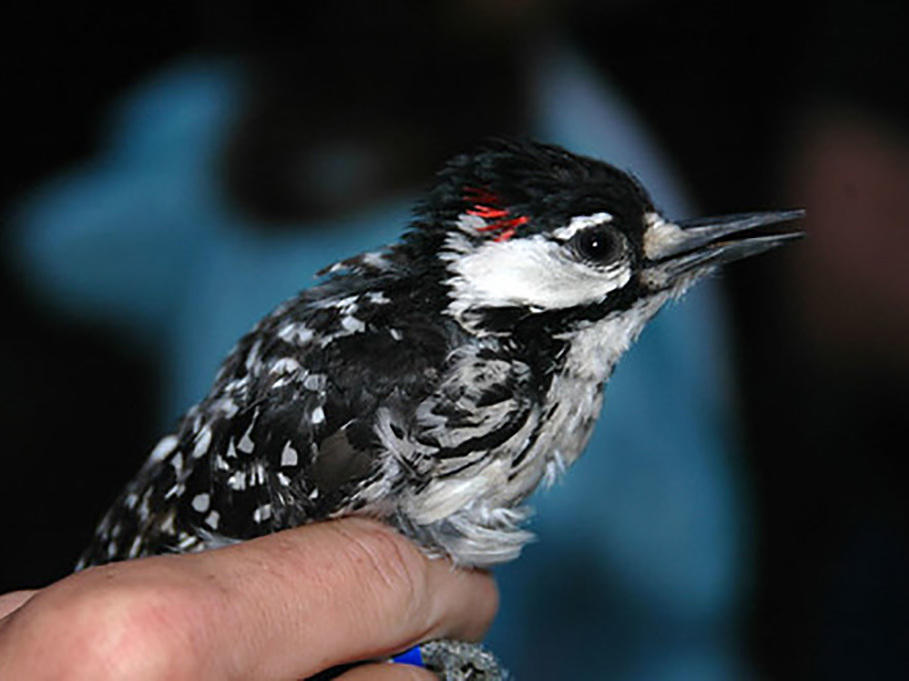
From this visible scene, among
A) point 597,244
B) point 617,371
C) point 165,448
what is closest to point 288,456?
point 165,448

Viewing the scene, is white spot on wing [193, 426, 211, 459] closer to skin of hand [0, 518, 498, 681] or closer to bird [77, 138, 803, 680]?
bird [77, 138, 803, 680]

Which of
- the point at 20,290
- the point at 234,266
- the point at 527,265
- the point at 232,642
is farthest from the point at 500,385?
the point at 20,290

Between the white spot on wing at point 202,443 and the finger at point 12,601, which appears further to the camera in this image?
the white spot on wing at point 202,443

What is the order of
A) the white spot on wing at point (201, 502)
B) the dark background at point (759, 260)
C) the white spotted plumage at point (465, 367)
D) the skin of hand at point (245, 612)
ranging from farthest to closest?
1. the dark background at point (759, 260)
2. the white spot on wing at point (201, 502)
3. the white spotted plumage at point (465, 367)
4. the skin of hand at point (245, 612)

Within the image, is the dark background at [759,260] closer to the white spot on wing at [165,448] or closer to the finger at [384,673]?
the white spot on wing at [165,448]

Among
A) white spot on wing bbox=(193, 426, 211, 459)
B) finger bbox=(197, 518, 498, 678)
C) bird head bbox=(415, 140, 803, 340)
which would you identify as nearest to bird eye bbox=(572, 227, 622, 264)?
bird head bbox=(415, 140, 803, 340)

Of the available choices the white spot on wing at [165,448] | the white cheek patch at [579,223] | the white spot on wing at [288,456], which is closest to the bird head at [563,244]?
the white cheek patch at [579,223]

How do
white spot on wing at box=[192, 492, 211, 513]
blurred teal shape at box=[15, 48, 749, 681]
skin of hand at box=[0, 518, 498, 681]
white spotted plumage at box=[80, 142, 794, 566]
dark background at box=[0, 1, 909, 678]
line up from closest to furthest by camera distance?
skin of hand at box=[0, 518, 498, 681]
white spotted plumage at box=[80, 142, 794, 566]
white spot on wing at box=[192, 492, 211, 513]
blurred teal shape at box=[15, 48, 749, 681]
dark background at box=[0, 1, 909, 678]
